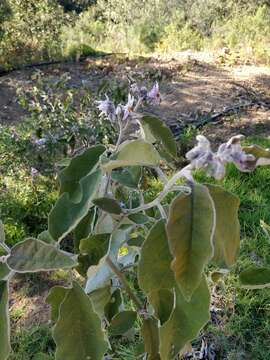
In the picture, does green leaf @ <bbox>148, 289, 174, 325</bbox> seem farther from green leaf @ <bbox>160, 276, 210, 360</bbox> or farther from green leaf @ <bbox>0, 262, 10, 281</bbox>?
green leaf @ <bbox>0, 262, 10, 281</bbox>

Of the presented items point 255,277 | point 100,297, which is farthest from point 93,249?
point 255,277

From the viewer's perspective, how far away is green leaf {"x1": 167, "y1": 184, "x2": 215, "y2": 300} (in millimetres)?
580

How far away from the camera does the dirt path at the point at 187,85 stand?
4.48m

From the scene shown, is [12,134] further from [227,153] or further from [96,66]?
[96,66]

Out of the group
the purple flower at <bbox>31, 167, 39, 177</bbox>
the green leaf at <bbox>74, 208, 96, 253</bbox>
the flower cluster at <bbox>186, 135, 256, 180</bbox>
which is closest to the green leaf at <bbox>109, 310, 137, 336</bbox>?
the green leaf at <bbox>74, 208, 96, 253</bbox>

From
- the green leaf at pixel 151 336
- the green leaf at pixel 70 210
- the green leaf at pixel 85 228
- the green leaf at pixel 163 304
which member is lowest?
the green leaf at pixel 151 336

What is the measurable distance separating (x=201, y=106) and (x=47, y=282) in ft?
9.44

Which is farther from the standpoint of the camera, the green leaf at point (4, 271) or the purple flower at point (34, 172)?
the purple flower at point (34, 172)

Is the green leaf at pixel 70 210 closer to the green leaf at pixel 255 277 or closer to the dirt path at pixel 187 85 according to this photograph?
the green leaf at pixel 255 277

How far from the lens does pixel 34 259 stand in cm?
66

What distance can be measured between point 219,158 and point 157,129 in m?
0.26

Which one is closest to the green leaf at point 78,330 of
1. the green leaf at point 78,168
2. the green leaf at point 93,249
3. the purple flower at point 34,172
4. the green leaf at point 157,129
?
the green leaf at point 93,249

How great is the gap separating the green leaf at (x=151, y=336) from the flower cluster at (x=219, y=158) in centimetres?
40

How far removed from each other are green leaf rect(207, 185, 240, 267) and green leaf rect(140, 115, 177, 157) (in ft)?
0.71
